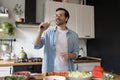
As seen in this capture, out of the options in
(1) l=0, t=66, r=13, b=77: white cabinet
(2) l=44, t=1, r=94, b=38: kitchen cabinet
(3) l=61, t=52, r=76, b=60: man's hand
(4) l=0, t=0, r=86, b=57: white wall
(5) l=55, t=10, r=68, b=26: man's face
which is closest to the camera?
(3) l=61, t=52, r=76, b=60: man's hand

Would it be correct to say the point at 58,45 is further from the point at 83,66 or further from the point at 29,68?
the point at 83,66

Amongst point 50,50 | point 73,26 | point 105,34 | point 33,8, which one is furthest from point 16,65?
point 105,34

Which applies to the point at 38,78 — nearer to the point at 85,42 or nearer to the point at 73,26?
the point at 73,26

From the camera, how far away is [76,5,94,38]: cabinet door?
3811mm

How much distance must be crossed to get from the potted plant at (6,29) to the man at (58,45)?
4.68 ft

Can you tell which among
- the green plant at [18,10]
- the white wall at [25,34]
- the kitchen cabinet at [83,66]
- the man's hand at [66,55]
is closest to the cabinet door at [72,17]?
the white wall at [25,34]

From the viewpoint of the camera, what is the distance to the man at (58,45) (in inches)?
83.3

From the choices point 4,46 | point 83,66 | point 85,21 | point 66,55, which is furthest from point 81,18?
point 66,55

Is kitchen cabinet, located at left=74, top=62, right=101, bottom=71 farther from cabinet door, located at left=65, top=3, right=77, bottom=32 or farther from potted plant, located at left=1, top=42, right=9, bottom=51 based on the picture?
potted plant, located at left=1, top=42, right=9, bottom=51

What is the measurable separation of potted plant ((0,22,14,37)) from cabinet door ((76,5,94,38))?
1.39 m

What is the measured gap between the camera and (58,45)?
2.16m

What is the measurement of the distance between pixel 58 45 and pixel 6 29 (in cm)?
158

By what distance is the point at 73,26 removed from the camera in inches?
148

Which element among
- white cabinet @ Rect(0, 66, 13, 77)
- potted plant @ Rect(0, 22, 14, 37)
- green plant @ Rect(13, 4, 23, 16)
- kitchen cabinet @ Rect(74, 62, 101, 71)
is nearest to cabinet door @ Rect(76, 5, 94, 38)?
kitchen cabinet @ Rect(74, 62, 101, 71)
